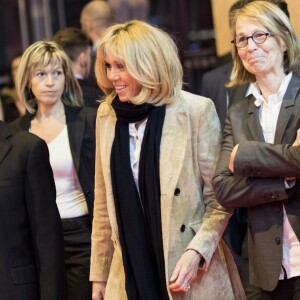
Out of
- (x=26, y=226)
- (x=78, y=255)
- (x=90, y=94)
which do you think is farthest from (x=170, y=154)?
(x=90, y=94)

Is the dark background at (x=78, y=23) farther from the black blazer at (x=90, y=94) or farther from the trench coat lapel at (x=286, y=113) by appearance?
the trench coat lapel at (x=286, y=113)

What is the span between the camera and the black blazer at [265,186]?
3.67 metres

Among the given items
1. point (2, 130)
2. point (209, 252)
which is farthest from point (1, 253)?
point (209, 252)

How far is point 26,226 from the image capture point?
428 cm

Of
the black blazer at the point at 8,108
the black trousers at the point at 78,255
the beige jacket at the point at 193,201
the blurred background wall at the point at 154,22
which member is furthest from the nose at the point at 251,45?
the black blazer at the point at 8,108

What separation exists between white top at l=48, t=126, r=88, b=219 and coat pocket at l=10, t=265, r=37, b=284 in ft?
3.03

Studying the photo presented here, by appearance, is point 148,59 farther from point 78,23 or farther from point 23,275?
point 78,23

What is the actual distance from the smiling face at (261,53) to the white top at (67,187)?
1580 mm

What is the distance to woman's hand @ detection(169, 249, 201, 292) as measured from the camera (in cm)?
379

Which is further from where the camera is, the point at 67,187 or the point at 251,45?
the point at 67,187

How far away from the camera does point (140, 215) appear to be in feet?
13.0

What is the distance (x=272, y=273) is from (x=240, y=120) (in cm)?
66

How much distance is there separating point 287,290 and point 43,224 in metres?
1.16

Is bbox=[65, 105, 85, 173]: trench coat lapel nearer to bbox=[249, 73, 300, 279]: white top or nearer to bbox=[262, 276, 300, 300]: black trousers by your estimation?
bbox=[249, 73, 300, 279]: white top
